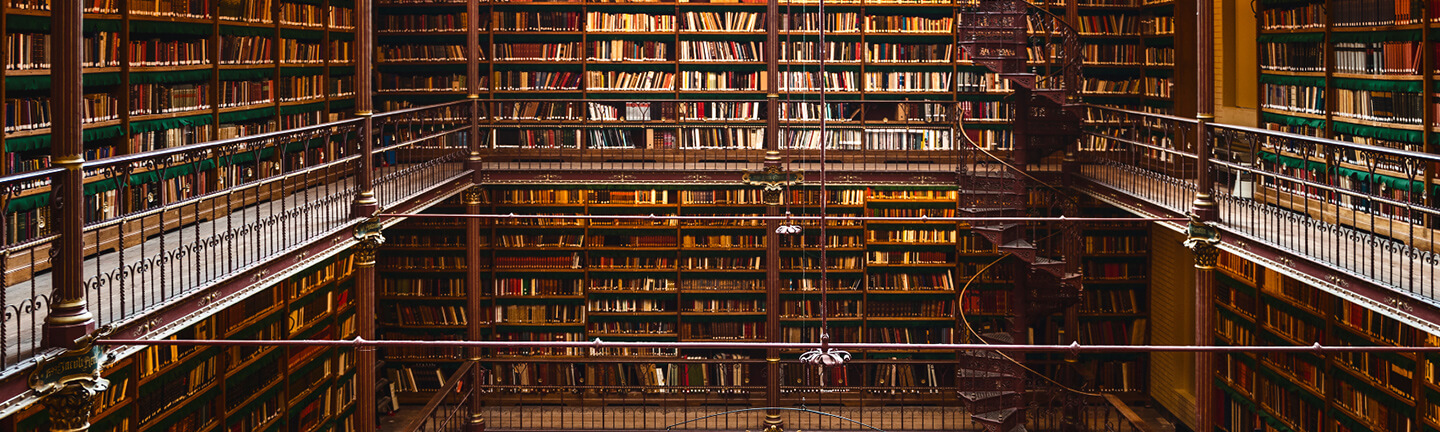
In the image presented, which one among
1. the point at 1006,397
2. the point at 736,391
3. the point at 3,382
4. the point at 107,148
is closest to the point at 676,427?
the point at 736,391

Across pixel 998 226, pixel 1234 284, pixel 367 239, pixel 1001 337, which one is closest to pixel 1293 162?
pixel 1234 284

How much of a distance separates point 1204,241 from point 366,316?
190 inches

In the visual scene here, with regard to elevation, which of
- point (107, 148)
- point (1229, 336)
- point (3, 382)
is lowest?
→ point (1229, 336)

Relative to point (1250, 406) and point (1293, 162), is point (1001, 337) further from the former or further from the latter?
point (1293, 162)

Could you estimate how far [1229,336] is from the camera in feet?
30.3

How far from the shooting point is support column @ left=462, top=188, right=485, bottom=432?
988cm

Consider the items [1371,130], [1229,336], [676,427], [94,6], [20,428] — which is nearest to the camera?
[20,428]

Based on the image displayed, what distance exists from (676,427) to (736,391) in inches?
29.5

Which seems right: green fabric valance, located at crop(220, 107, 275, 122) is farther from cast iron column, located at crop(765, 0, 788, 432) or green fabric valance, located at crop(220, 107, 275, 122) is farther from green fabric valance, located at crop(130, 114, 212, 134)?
cast iron column, located at crop(765, 0, 788, 432)

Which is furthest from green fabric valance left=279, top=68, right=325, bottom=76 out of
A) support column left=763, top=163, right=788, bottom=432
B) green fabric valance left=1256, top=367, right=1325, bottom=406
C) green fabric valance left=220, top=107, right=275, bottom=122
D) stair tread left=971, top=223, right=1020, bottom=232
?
green fabric valance left=1256, top=367, right=1325, bottom=406

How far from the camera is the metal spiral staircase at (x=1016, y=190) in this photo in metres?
9.00

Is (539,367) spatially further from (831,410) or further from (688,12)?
(688,12)

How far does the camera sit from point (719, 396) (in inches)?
422

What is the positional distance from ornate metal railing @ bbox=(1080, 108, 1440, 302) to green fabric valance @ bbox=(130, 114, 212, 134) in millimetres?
5680
